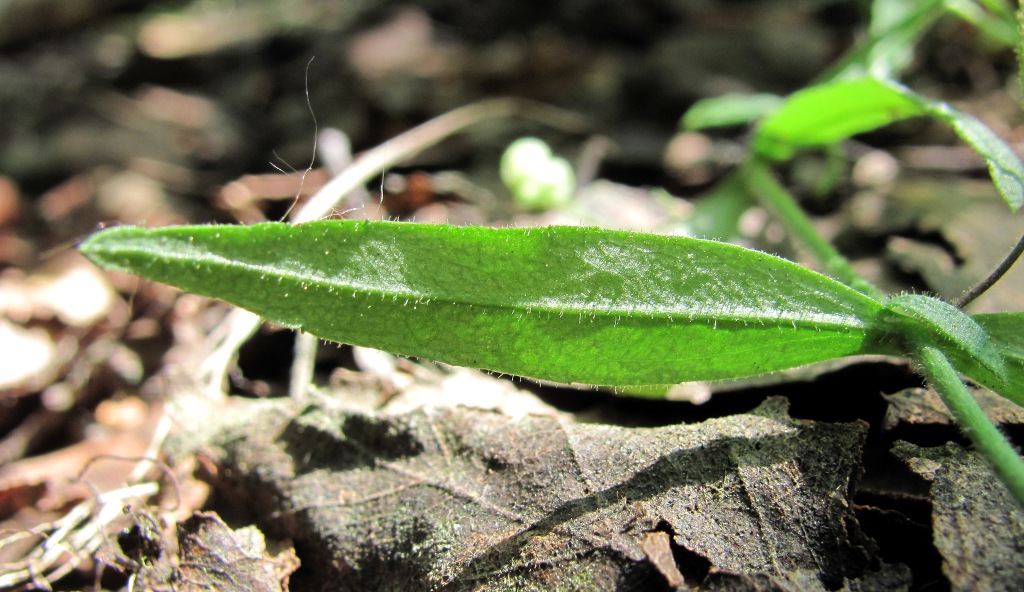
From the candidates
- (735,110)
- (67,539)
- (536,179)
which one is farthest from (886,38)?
(67,539)

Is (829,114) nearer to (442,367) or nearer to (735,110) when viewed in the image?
(735,110)

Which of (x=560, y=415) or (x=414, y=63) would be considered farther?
(x=414, y=63)

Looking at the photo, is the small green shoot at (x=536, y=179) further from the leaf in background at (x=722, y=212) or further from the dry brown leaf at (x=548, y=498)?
the dry brown leaf at (x=548, y=498)

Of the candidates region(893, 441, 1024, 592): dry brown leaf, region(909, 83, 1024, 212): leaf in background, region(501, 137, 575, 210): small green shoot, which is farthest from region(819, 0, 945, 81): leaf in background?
region(893, 441, 1024, 592): dry brown leaf

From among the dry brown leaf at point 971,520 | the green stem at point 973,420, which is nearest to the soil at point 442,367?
the dry brown leaf at point 971,520

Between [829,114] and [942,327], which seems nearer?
[942,327]

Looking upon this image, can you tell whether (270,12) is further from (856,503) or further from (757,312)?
(856,503)

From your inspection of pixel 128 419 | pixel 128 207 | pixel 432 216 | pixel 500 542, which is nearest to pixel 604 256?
pixel 500 542
